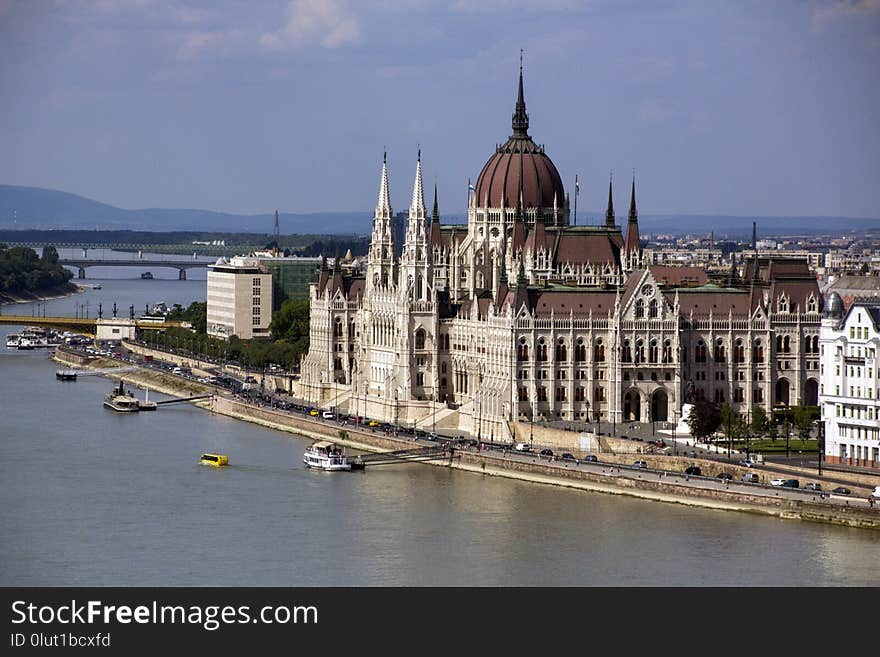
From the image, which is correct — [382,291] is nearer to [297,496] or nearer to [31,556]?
[297,496]

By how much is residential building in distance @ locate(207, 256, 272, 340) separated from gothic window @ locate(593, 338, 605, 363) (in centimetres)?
4307

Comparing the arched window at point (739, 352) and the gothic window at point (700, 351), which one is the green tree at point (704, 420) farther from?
the arched window at point (739, 352)

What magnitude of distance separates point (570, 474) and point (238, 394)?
27765 millimetres

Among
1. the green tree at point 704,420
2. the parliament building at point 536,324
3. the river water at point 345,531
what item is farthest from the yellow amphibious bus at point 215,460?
the green tree at point 704,420

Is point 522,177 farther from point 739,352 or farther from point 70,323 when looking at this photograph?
point 70,323

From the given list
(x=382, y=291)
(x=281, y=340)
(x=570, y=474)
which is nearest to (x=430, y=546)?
(x=570, y=474)

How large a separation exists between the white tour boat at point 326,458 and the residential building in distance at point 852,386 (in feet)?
50.7

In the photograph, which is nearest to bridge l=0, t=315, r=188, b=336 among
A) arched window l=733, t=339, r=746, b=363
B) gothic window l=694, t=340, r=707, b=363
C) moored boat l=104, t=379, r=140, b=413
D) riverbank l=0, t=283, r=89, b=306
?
moored boat l=104, t=379, r=140, b=413

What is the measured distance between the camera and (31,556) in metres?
56.3

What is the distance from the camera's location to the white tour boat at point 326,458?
7362cm

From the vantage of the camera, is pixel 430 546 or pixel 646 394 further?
pixel 646 394

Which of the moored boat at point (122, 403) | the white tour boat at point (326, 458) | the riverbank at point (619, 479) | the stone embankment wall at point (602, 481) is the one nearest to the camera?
the stone embankment wall at point (602, 481)

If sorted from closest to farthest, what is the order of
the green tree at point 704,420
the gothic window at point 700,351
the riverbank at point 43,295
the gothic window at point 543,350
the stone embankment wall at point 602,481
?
the stone embankment wall at point 602,481 → the green tree at point 704,420 → the gothic window at point 543,350 → the gothic window at point 700,351 → the riverbank at point 43,295

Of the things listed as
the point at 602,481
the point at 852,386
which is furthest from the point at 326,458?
the point at 852,386
